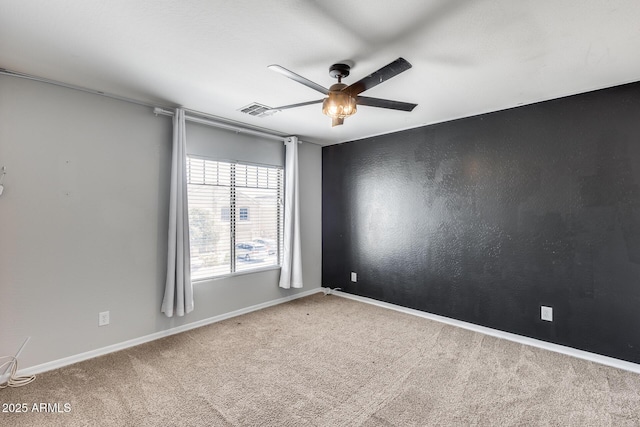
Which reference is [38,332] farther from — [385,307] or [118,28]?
[385,307]

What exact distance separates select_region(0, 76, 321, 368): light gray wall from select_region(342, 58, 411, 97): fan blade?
2.21 metres

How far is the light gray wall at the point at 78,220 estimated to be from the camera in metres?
2.33

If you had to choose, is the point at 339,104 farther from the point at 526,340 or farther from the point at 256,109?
the point at 526,340

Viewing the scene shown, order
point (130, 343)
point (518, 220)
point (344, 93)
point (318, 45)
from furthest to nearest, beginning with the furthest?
1. point (518, 220)
2. point (130, 343)
3. point (344, 93)
4. point (318, 45)

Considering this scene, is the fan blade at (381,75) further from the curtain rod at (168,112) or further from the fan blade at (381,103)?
the curtain rod at (168,112)

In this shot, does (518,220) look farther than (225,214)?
No

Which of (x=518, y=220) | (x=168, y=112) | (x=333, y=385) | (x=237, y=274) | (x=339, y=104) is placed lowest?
(x=333, y=385)

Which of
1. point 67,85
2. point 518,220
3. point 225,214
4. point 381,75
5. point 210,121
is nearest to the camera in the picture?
point 381,75

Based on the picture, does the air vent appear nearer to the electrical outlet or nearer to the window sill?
the window sill

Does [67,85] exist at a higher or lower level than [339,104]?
higher

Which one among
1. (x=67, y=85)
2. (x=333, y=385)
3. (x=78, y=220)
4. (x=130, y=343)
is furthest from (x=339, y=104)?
(x=130, y=343)

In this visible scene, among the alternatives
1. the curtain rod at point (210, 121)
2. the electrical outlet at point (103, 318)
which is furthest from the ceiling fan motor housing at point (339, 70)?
the electrical outlet at point (103, 318)

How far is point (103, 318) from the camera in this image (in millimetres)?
2719

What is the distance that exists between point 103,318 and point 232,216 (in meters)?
1.64
